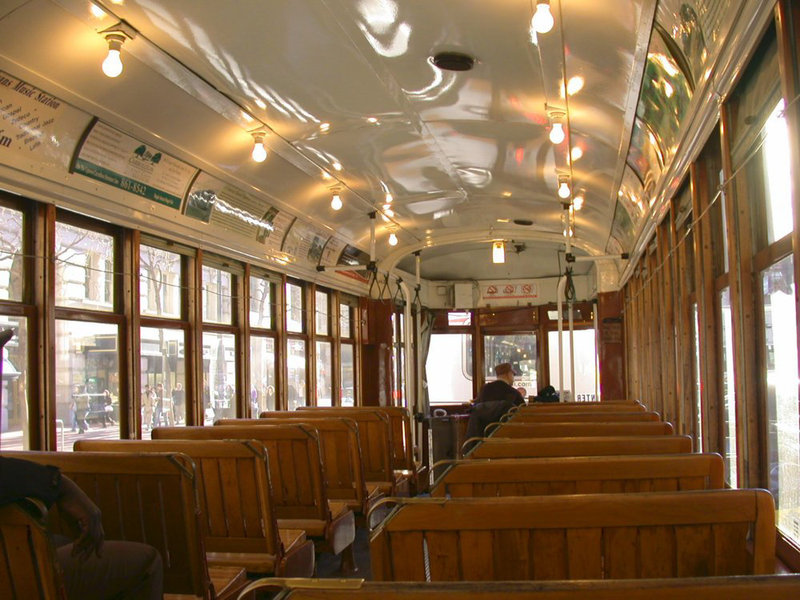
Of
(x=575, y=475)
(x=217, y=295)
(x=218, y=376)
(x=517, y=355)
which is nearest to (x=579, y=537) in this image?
(x=575, y=475)

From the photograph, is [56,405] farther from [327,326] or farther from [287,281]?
[327,326]

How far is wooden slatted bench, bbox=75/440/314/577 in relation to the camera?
3.46 metres

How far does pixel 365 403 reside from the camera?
35.4 feet

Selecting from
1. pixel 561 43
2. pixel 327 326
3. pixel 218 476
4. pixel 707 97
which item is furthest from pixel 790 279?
pixel 327 326

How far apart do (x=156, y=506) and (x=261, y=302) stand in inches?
196

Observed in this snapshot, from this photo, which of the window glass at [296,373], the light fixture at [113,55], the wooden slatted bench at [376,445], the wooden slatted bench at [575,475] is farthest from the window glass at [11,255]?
the window glass at [296,373]

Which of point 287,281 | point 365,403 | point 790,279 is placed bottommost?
point 365,403

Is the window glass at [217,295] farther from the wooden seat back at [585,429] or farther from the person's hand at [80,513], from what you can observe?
the person's hand at [80,513]

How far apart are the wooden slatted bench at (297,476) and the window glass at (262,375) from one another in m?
3.02

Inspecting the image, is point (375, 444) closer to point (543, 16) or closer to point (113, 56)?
point (113, 56)

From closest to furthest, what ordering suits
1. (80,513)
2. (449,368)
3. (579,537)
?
(579,537)
(80,513)
(449,368)

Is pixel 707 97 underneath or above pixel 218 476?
above

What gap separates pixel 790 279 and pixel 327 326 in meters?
7.48

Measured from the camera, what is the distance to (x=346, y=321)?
10.5m
